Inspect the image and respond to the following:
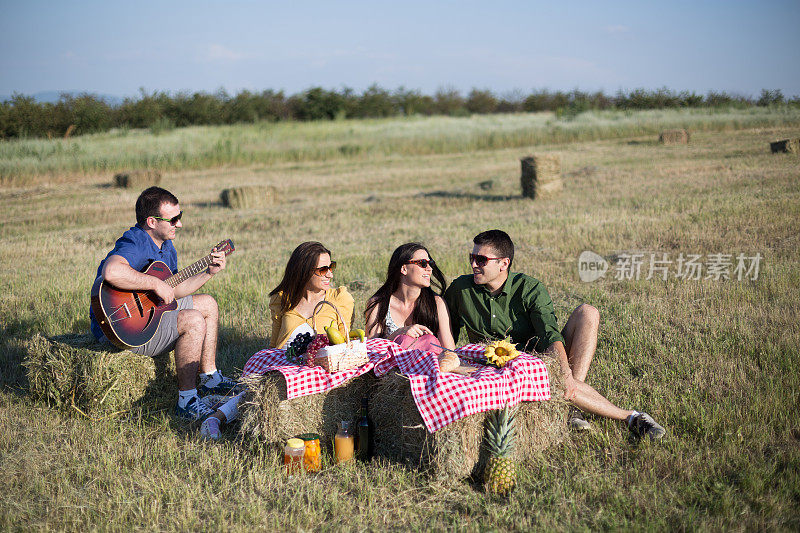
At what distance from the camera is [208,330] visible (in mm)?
6516

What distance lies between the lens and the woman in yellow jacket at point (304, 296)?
578 centimetres

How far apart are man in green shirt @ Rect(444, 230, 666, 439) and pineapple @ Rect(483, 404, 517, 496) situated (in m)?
0.90

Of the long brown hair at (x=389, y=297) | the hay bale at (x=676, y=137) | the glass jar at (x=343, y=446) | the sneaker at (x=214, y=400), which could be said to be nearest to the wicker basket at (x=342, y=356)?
the glass jar at (x=343, y=446)

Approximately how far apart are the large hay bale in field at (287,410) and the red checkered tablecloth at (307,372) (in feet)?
0.28

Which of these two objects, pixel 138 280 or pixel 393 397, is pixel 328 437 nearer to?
pixel 393 397

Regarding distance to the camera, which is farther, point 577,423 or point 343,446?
point 577,423

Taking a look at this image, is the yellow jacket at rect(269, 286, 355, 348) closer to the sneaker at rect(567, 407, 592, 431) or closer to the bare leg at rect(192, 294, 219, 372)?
the bare leg at rect(192, 294, 219, 372)

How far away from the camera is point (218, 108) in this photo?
46312 millimetres

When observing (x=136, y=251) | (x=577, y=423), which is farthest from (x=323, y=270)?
(x=577, y=423)

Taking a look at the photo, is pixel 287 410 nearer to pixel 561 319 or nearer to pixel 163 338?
pixel 163 338

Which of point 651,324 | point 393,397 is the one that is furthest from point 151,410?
point 651,324

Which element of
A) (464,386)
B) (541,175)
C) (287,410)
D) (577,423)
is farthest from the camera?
(541,175)

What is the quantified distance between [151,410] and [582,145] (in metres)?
29.7

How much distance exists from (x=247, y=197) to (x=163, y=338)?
13280mm
